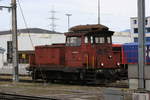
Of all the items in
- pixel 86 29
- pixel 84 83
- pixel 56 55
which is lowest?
pixel 84 83

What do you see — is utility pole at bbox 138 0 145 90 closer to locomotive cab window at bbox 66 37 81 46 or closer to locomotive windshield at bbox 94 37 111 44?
locomotive windshield at bbox 94 37 111 44

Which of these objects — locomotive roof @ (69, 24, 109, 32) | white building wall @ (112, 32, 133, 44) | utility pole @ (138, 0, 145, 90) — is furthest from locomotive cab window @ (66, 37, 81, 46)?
white building wall @ (112, 32, 133, 44)

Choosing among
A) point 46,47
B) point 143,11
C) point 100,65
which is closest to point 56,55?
point 46,47

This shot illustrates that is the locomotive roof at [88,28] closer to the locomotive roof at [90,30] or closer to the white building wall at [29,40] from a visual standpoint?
the locomotive roof at [90,30]

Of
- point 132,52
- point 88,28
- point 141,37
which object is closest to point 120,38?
point 88,28

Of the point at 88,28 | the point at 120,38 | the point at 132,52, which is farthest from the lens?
the point at 120,38

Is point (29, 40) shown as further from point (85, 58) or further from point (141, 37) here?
point (141, 37)

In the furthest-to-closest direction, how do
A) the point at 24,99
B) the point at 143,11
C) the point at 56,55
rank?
the point at 56,55 → the point at 24,99 → the point at 143,11

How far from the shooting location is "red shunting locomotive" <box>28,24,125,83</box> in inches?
976

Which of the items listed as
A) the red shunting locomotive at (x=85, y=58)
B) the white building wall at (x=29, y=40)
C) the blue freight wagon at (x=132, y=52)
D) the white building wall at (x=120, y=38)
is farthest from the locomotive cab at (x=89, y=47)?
the white building wall at (x=120, y=38)

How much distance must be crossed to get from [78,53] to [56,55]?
2.26 metres

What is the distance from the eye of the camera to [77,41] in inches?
1003

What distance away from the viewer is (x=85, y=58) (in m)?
24.9

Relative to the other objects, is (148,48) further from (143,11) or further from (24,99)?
(143,11)
